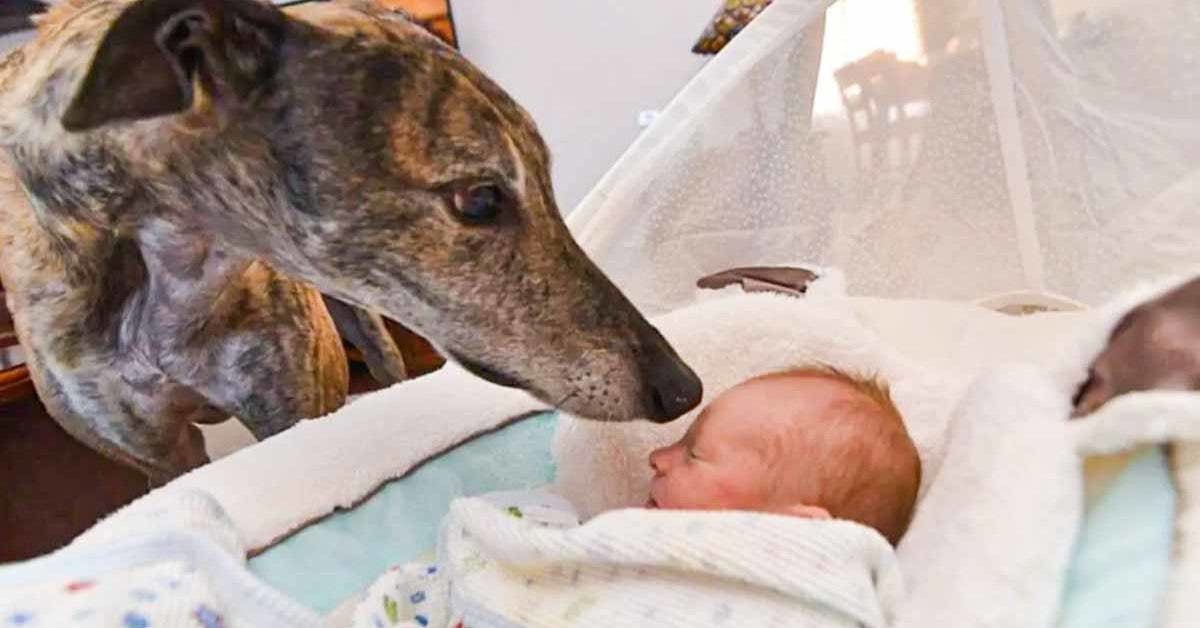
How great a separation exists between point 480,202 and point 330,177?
14 cm

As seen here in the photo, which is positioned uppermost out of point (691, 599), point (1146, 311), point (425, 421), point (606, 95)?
point (1146, 311)

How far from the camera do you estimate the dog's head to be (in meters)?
1.09

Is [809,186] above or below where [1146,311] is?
below

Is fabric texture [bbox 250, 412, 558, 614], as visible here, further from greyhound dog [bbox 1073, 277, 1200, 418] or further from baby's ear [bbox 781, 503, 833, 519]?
greyhound dog [bbox 1073, 277, 1200, 418]

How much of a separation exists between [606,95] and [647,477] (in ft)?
7.50

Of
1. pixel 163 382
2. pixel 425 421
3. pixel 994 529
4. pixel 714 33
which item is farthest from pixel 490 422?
pixel 714 33

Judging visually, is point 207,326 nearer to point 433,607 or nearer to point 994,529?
point 433,607

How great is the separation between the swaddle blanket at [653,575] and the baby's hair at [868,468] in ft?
0.38

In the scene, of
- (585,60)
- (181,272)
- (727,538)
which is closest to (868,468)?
(727,538)

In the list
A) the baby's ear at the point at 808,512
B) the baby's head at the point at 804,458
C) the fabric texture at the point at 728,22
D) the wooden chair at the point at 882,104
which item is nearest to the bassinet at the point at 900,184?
the wooden chair at the point at 882,104

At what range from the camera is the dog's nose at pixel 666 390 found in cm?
115

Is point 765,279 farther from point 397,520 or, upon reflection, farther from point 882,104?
point 397,520

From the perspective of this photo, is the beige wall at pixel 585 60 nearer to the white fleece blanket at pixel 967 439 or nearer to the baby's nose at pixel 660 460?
the white fleece blanket at pixel 967 439

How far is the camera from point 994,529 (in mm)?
782
